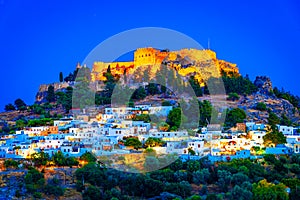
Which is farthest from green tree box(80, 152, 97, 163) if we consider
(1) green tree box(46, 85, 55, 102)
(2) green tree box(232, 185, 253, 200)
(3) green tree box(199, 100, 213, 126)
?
(1) green tree box(46, 85, 55, 102)

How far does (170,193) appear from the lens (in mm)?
18156

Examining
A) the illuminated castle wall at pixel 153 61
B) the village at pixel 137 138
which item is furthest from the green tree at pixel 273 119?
the illuminated castle wall at pixel 153 61

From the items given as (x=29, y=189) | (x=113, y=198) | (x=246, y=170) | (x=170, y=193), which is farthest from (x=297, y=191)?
(x=29, y=189)

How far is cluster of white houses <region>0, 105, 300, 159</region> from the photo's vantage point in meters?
22.7

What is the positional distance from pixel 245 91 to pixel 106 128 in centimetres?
1327

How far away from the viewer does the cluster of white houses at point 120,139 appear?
2269 cm

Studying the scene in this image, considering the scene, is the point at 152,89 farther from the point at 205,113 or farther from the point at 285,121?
the point at 285,121

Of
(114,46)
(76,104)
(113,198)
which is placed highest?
(114,46)

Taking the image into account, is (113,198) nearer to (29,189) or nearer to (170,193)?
(170,193)

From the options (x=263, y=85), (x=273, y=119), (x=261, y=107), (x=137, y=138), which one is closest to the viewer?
(x=137, y=138)

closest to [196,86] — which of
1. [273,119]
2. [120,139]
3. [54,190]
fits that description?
[273,119]

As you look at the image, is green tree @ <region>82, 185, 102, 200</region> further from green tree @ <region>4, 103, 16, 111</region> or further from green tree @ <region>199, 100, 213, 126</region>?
green tree @ <region>4, 103, 16, 111</region>

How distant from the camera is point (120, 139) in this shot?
79.0ft

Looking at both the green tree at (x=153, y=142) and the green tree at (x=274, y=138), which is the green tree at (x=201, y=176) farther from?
the green tree at (x=274, y=138)
